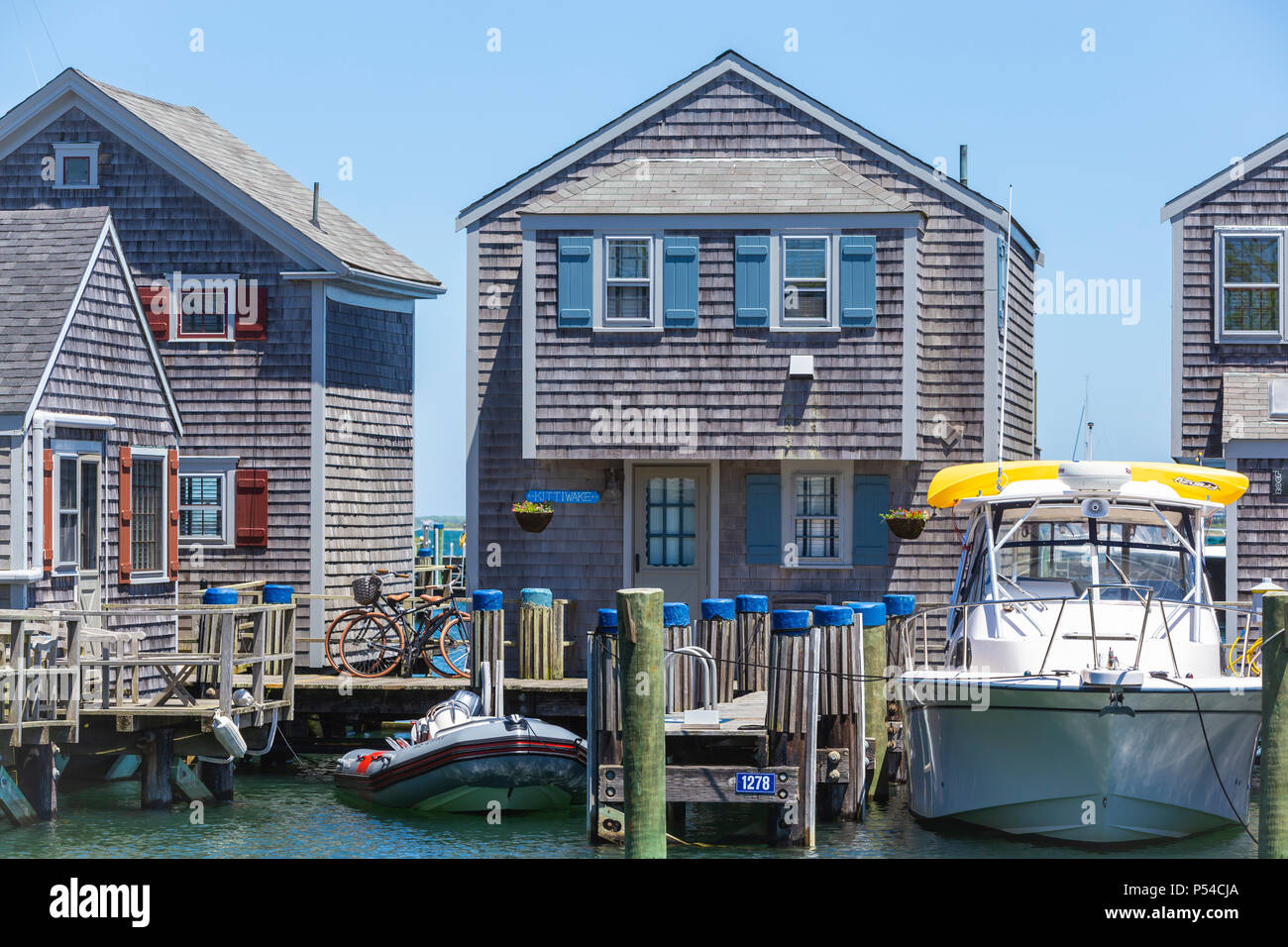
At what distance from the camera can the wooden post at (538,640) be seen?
20281 millimetres

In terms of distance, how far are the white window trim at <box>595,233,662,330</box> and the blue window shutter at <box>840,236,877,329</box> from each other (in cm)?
239

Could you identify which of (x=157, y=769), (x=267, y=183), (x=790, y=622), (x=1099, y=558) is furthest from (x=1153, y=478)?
(x=267, y=183)

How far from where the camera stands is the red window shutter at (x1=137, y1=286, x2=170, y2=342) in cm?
2433

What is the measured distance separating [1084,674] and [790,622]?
2.65 meters

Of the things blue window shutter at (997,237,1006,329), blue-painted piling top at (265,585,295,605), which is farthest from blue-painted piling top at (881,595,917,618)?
blue-painted piling top at (265,585,295,605)

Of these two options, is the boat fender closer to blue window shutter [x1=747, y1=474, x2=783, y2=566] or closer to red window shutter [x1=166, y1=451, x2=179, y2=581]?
red window shutter [x1=166, y1=451, x2=179, y2=581]

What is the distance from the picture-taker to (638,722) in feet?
43.7

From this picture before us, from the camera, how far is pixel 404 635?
21969 millimetres

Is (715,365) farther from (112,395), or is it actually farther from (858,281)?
(112,395)

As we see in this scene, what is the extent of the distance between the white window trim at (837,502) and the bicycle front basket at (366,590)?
534 centimetres

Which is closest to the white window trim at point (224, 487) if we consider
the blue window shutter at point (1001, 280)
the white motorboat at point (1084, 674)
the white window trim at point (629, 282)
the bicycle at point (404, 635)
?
the bicycle at point (404, 635)
